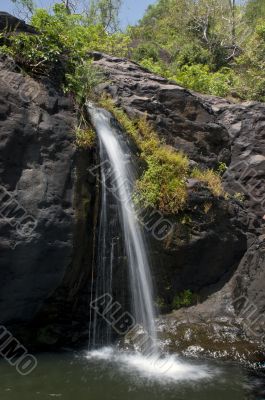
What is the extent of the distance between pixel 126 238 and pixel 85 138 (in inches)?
82.3

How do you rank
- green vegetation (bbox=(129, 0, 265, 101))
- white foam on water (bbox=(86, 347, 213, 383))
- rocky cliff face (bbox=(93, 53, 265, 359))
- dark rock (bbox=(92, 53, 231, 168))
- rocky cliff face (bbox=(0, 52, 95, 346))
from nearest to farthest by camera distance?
white foam on water (bbox=(86, 347, 213, 383)) → rocky cliff face (bbox=(0, 52, 95, 346)) → rocky cliff face (bbox=(93, 53, 265, 359)) → dark rock (bbox=(92, 53, 231, 168)) → green vegetation (bbox=(129, 0, 265, 101))

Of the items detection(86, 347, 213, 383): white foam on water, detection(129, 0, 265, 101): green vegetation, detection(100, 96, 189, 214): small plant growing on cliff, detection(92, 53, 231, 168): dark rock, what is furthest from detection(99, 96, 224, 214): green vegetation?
detection(129, 0, 265, 101): green vegetation

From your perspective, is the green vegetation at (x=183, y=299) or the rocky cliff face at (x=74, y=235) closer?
the rocky cliff face at (x=74, y=235)

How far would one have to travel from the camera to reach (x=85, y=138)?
8008 mm

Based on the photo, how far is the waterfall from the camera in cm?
810

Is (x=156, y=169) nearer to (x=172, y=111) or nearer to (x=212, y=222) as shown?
→ (x=212, y=222)

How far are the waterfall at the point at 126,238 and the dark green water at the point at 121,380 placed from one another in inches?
47.4

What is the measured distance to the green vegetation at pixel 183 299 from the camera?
28.7ft

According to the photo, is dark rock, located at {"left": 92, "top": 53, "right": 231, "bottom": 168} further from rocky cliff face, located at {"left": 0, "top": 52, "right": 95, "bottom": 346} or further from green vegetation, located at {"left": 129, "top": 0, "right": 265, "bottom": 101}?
green vegetation, located at {"left": 129, "top": 0, "right": 265, "bottom": 101}

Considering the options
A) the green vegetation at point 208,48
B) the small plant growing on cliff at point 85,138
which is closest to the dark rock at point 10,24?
the small plant growing on cliff at point 85,138

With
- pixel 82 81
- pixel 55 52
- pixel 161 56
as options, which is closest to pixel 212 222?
pixel 82 81

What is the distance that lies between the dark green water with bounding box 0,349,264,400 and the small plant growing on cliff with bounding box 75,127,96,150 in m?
3.79

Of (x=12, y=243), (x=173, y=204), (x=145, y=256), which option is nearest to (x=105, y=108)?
(x=173, y=204)

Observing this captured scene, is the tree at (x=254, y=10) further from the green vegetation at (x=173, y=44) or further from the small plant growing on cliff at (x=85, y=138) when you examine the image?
the small plant growing on cliff at (x=85, y=138)
